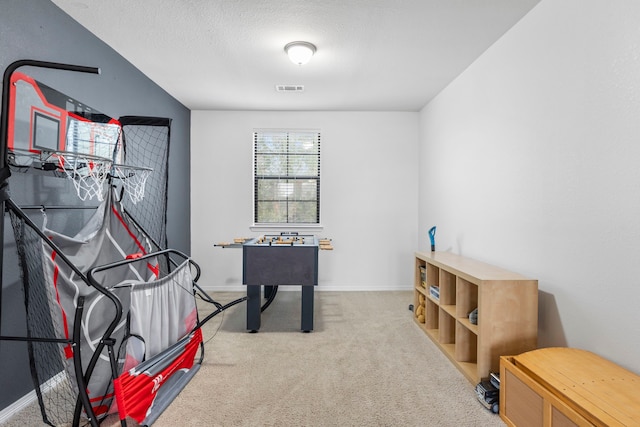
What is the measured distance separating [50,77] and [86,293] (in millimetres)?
1486

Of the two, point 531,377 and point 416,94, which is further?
point 416,94

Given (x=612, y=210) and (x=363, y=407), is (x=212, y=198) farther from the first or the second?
(x=612, y=210)

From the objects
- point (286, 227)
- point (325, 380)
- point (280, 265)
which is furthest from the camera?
point (286, 227)

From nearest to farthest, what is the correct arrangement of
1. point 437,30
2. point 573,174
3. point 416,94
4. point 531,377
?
point 531,377
point 573,174
point 437,30
point 416,94


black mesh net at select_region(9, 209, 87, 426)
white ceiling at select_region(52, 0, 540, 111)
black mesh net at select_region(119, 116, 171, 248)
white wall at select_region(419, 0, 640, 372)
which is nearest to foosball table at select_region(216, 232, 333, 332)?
black mesh net at select_region(119, 116, 171, 248)

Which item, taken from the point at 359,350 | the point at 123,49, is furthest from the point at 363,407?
the point at 123,49

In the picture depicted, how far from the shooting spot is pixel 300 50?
2709 mm

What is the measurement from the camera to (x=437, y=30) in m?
2.51

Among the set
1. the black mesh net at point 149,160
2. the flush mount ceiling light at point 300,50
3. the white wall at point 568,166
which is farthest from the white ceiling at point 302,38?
the black mesh net at point 149,160

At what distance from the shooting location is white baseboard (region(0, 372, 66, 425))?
6.12ft

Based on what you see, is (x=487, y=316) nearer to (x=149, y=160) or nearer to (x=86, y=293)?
(x=86, y=293)

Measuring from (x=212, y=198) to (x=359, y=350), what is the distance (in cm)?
304

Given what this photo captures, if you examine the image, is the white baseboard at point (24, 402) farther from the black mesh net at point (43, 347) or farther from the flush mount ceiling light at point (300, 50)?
the flush mount ceiling light at point (300, 50)

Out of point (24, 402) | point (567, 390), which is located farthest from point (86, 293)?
point (567, 390)
